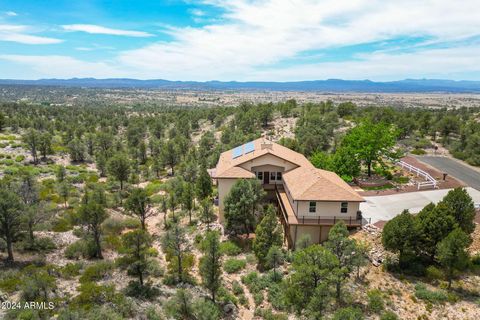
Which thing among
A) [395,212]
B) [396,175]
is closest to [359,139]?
[396,175]

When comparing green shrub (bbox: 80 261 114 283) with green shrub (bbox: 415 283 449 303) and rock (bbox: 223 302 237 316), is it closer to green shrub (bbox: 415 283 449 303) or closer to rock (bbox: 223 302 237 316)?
rock (bbox: 223 302 237 316)

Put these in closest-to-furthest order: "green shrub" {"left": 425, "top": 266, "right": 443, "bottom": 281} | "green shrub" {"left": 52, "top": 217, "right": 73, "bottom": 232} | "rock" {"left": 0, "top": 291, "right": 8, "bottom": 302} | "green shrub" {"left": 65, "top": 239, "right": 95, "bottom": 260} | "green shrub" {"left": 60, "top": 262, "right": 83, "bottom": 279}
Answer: "rock" {"left": 0, "top": 291, "right": 8, "bottom": 302}
"green shrub" {"left": 425, "top": 266, "right": 443, "bottom": 281}
"green shrub" {"left": 60, "top": 262, "right": 83, "bottom": 279}
"green shrub" {"left": 65, "top": 239, "right": 95, "bottom": 260}
"green shrub" {"left": 52, "top": 217, "right": 73, "bottom": 232}

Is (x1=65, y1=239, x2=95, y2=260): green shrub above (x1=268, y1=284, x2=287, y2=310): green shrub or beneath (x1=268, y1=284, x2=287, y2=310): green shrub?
above

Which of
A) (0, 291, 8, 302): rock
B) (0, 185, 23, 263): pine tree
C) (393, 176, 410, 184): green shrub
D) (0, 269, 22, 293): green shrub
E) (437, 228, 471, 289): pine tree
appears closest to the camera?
(0, 291, 8, 302): rock

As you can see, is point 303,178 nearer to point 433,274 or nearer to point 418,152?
point 433,274

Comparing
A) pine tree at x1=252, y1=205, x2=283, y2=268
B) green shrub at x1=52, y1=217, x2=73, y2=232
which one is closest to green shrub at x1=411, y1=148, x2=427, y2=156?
pine tree at x1=252, y1=205, x2=283, y2=268

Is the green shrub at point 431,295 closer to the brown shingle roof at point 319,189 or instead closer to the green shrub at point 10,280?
the brown shingle roof at point 319,189

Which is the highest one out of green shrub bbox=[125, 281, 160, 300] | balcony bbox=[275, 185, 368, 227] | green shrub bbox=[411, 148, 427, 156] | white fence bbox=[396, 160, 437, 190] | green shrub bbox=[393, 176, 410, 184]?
green shrub bbox=[411, 148, 427, 156]
